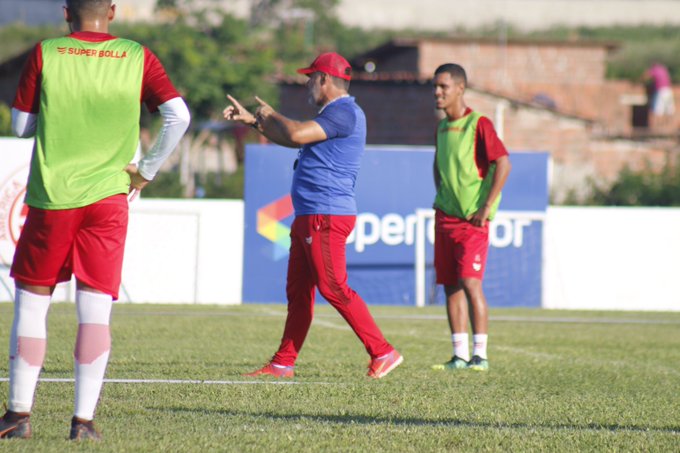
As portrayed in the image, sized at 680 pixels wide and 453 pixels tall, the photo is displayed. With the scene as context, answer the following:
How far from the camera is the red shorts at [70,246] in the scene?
218 inches

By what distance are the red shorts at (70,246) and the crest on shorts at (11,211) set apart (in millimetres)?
9778

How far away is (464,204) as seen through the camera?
367 inches

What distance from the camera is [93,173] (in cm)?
559

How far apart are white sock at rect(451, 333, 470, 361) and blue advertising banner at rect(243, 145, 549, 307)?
7536 millimetres

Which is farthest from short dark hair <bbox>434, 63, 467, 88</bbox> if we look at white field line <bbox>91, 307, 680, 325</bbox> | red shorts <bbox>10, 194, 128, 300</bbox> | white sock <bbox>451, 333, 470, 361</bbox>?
white field line <bbox>91, 307, 680, 325</bbox>

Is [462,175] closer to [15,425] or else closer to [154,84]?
[154,84]

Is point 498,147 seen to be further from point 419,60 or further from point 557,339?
point 419,60

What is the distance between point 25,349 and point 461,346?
14.1 ft

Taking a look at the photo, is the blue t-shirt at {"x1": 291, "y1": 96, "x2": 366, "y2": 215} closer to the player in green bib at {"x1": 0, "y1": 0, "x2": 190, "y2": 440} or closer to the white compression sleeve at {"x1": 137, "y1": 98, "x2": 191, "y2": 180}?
the white compression sleeve at {"x1": 137, "y1": 98, "x2": 191, "y2": 180}

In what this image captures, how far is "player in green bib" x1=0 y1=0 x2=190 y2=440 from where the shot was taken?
5531mm

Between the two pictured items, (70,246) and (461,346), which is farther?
(461,346)

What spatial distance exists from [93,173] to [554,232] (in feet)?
42.4

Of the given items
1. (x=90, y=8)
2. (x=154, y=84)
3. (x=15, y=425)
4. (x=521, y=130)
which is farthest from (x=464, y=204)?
(x=521, y=130)

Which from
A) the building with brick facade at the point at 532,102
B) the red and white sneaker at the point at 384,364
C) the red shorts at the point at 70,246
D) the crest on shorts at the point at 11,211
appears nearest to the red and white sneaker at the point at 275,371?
the red and white sneaker at the point at 384,364
